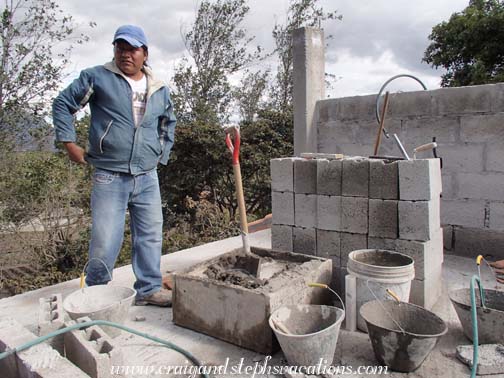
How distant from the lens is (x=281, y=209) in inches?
136

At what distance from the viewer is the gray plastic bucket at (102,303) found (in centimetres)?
234

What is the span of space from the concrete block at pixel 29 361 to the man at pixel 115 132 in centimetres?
67

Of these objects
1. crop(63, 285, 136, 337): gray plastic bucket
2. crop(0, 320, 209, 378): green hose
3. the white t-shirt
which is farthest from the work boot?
the white t-shirt

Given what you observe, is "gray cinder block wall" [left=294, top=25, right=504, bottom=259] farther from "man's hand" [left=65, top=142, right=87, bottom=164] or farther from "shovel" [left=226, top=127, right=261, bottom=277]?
"man's hand" [left=65, top=142, right=87, bottom=164]

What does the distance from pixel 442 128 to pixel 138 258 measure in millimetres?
3358

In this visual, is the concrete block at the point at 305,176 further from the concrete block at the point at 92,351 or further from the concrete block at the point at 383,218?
the concrete block at the point at 92,351

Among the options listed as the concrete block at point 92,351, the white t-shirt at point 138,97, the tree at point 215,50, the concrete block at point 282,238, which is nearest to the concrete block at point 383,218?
the concrete block at point 282,238

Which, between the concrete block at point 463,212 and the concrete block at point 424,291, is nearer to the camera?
the concrete block at point 424,291

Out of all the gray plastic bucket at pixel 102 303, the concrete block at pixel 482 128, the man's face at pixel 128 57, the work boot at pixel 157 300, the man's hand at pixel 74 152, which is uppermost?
the man's face at pixel 128 57

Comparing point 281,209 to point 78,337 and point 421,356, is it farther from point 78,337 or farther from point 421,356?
point 78,337

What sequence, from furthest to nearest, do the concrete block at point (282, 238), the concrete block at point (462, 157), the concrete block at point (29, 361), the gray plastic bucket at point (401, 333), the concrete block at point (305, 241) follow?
the concrete block at point (462, 157), the concrete block at point (282, 238), the concrete block at point (305, 241), the gray plastic bucket at point (401, 333), the concrete block at point (29, 361)

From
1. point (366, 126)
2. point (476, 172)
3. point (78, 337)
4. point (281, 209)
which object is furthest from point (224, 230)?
point (78, 337)

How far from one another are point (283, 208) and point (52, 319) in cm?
190

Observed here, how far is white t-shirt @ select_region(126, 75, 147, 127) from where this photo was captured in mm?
2881
